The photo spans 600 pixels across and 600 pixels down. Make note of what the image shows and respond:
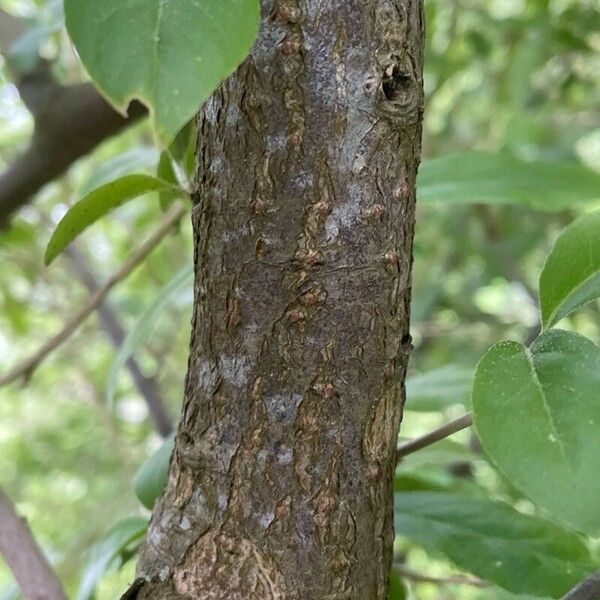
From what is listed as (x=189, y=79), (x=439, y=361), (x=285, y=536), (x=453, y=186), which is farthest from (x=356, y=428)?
(x=439, y=361)

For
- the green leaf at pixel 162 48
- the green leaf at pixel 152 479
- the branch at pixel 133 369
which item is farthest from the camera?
the branch at pixel 133 369

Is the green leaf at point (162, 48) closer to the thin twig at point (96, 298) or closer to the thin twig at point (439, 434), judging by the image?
the thin twig at point (439, 434)

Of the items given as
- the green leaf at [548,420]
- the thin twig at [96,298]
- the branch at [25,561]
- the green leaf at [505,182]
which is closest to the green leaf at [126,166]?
the thin twig at [96,298]

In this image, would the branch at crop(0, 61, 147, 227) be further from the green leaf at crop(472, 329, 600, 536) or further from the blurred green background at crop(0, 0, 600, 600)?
the green leaf at crop(472, 329, 600, 536)

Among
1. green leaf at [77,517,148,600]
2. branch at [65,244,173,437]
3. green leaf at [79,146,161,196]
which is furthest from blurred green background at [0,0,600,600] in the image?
green leaf at [77,517,148,600]

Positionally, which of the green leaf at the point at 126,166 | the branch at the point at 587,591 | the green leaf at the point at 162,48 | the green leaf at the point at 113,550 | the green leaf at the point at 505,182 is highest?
Result: the green leaf at the point at 505,182

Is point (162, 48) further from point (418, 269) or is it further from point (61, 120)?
point (418, 269)
